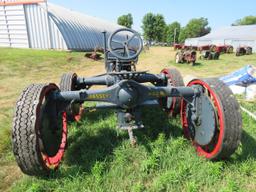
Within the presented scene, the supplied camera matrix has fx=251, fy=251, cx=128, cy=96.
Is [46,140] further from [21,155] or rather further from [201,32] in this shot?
[201,32]

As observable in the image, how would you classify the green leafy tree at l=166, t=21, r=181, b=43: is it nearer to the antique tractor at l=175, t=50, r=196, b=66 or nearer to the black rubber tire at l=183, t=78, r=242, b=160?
the antique tractor at l=175, t=50, r=196, b=66

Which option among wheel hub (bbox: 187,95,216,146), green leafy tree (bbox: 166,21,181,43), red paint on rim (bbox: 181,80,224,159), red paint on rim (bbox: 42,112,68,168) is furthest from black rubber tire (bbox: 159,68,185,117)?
green leafy tree (bbox: 166,21,181,43)

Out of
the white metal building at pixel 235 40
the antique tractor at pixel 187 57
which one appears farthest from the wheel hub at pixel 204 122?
the white metal building at pixel 235 40

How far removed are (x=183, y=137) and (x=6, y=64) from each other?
11.7m

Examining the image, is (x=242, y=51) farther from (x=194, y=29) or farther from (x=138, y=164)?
(x=194, y=29)

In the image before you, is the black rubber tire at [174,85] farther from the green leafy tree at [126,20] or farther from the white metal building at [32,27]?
the green leafy tree at [126,20]

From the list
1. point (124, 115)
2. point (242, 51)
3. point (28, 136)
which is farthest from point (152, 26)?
point (28, 136)

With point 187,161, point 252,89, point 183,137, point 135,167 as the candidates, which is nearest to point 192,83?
point 183,137

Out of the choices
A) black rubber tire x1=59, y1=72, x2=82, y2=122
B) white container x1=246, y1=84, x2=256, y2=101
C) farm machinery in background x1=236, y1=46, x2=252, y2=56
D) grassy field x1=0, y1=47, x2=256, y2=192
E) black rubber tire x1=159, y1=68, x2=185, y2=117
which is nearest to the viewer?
grassy field x1=0, y1=47, x2=256, y2=192

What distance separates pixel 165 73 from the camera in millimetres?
4988

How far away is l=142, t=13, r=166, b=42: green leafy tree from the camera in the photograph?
233ft

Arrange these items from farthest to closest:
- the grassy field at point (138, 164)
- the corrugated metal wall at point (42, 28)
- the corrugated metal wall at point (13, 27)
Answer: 1. the corrugated metal wall at point (13, 27)
2. the corrugated metal wall at point (42, 28)
3. the grassy field at point (138, 164)

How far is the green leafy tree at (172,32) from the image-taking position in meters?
89.3

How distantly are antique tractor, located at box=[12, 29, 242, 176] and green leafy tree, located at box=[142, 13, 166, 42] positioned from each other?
70237 mm
